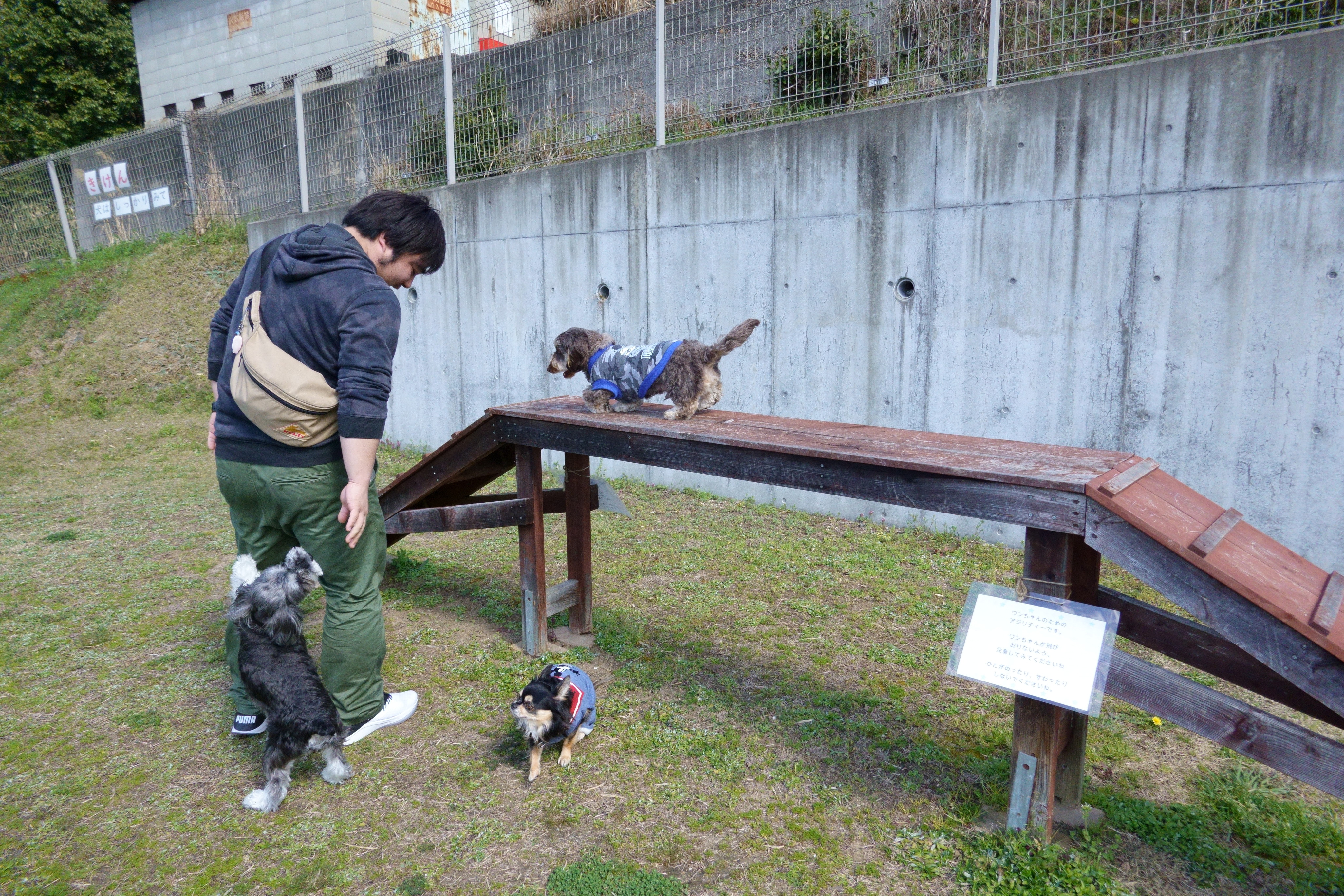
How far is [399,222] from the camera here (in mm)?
2971

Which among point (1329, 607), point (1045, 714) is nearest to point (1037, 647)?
point (1045, 714)

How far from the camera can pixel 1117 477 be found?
2.37 m

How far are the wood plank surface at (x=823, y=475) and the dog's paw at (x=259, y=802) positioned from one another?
1.85m

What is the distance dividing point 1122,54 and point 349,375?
520cm

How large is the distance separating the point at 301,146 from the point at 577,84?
196 inches

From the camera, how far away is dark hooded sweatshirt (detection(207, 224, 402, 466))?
2738 mm

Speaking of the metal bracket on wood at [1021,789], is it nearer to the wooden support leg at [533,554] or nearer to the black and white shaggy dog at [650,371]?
the black and white shaggy dog at [650,371]

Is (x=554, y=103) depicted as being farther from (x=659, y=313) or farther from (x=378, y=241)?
(x=378, y=241)

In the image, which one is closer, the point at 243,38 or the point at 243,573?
the point at 243,573

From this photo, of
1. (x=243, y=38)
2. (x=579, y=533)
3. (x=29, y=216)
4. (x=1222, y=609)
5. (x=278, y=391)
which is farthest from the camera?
(x=243, y=38)

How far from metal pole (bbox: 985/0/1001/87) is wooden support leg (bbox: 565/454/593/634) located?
3904 millimetres

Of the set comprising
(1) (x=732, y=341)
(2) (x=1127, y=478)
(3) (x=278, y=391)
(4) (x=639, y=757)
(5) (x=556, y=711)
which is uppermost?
(1) (x=732, y=341)

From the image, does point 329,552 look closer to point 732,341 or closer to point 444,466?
point 444,466

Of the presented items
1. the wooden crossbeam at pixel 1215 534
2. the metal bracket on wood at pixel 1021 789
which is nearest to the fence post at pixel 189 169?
the metal bracket on wood at pixel 1021 789
